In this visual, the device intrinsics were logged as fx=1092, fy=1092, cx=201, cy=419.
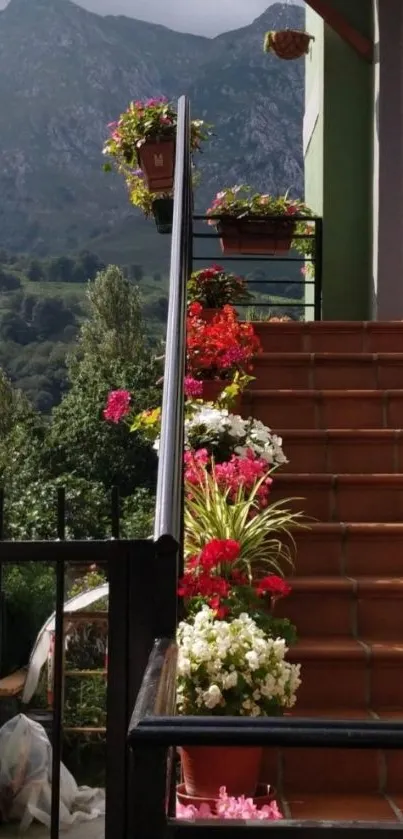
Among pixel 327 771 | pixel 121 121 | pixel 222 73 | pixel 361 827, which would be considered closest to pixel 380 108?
pixel 121 121

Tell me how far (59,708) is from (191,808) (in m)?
0.97

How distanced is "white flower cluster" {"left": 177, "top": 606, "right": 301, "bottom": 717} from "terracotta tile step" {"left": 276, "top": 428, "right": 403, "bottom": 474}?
4.96 feet

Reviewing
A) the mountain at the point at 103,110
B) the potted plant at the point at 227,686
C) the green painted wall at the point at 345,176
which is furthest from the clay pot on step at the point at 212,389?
the mountain at the point at 103,110

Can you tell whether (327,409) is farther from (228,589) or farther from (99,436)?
(99,436)

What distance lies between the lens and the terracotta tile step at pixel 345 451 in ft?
13.9

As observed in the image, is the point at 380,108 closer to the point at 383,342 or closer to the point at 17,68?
the point at 383,342

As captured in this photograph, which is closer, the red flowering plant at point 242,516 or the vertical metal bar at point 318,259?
the red flowering plant at point 242,516

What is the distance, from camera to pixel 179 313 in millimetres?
2820

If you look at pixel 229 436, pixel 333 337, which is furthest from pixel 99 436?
pixel 229 436

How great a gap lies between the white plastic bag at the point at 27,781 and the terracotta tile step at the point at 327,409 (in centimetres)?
476

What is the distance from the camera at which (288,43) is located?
793 cm

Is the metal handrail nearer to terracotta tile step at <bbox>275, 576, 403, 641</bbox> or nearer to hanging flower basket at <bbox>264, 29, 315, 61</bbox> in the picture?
terracotta tile step at <bbox>275, 576, 403, 641</bbox>

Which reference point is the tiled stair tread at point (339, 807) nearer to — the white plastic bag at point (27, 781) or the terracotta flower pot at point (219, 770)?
the terracotta flower pot at point (219, 770)

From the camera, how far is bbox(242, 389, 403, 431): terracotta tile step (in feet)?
15.1
